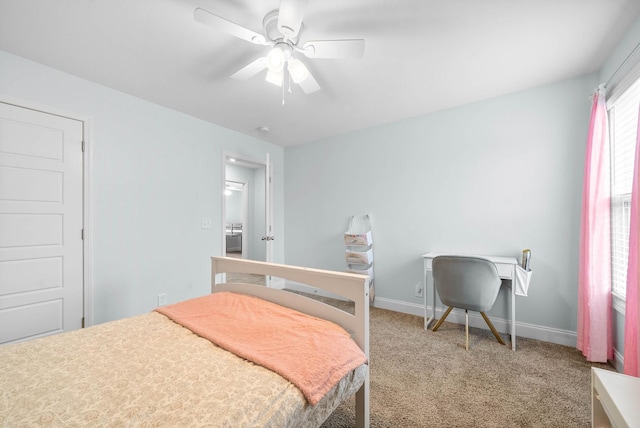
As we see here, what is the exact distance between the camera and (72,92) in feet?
7.11

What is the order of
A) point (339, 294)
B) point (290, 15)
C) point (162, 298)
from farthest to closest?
1. point (162, 298)
2. point (339, 294)
3. point (290, 15)

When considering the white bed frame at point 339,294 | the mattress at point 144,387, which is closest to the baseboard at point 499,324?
the white bed frame at point 339,294

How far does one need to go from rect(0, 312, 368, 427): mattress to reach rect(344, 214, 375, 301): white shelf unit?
6.57ft

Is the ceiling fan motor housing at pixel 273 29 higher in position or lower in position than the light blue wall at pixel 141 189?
higher

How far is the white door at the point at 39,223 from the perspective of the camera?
188cm

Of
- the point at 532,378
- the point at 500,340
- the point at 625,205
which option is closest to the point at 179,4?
the point at 625,205

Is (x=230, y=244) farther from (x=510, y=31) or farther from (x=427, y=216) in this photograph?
(x=510, y=31)

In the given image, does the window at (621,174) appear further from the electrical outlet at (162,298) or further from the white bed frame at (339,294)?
the electrical outlet at (162,298)

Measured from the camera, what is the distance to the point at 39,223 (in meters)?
2.01

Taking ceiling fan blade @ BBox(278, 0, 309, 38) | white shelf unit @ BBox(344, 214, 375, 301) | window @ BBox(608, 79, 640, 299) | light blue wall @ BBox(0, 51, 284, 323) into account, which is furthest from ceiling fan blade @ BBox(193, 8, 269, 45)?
window @ BBox(608, 79, 640, 299)

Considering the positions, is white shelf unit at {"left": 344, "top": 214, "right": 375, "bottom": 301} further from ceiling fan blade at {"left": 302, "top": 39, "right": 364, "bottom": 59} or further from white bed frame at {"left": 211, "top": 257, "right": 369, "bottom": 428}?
ceiling fan blade at {"left": 302, "top": 39, "right": 364, "bottom": 59}

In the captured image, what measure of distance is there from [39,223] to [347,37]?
8.85 feet

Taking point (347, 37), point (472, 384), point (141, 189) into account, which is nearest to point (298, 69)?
point (347, 37)

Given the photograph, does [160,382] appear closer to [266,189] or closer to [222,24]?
[222,24]
